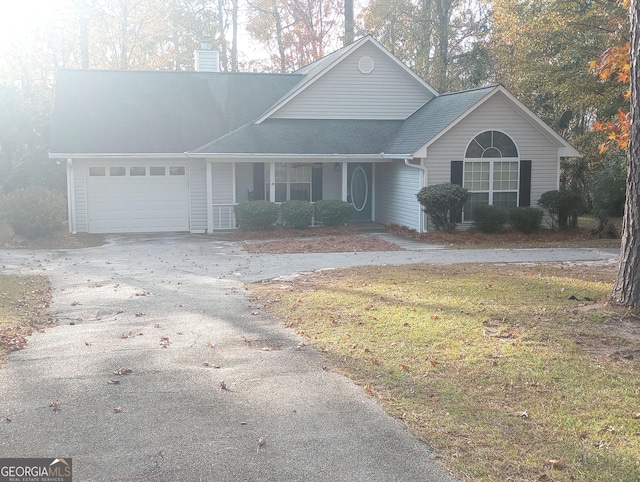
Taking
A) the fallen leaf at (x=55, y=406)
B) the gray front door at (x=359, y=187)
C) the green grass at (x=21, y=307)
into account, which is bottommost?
the green grass at (x=21, y=307)

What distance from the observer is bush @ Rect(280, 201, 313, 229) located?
845 inches

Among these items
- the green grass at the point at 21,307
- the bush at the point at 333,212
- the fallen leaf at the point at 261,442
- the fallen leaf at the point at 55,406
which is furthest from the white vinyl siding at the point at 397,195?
the fallen leaf at the point at 261,442

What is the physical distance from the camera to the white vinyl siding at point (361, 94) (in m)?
24.0

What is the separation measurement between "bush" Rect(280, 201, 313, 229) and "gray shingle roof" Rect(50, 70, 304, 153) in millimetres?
3639

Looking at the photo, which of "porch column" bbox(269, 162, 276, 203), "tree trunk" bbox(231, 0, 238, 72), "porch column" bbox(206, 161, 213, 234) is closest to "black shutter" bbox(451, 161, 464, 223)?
"porch column" bbox(269, 162, 276, 203)

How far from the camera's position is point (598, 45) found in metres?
20.5

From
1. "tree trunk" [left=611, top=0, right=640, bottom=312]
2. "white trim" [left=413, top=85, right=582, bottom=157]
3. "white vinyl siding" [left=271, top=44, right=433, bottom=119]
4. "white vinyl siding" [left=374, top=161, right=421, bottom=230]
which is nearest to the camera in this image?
"tree trunk" [left=611, top=0, right=640, bottom=312]

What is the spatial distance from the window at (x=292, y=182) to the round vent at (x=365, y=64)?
3827 millimetres

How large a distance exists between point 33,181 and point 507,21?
58.7ft

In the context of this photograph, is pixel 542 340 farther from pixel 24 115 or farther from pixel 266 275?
pixel 24 115

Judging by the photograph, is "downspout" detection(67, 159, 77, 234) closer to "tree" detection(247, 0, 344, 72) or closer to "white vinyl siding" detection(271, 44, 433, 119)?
"white vinyl siding" detection(271, 44, 433, 119)

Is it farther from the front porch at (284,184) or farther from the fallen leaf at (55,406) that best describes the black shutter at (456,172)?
the fallen leaf at (55,406)

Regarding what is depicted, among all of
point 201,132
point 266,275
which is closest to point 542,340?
point 266,275

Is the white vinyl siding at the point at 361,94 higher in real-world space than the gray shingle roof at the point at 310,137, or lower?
higher
